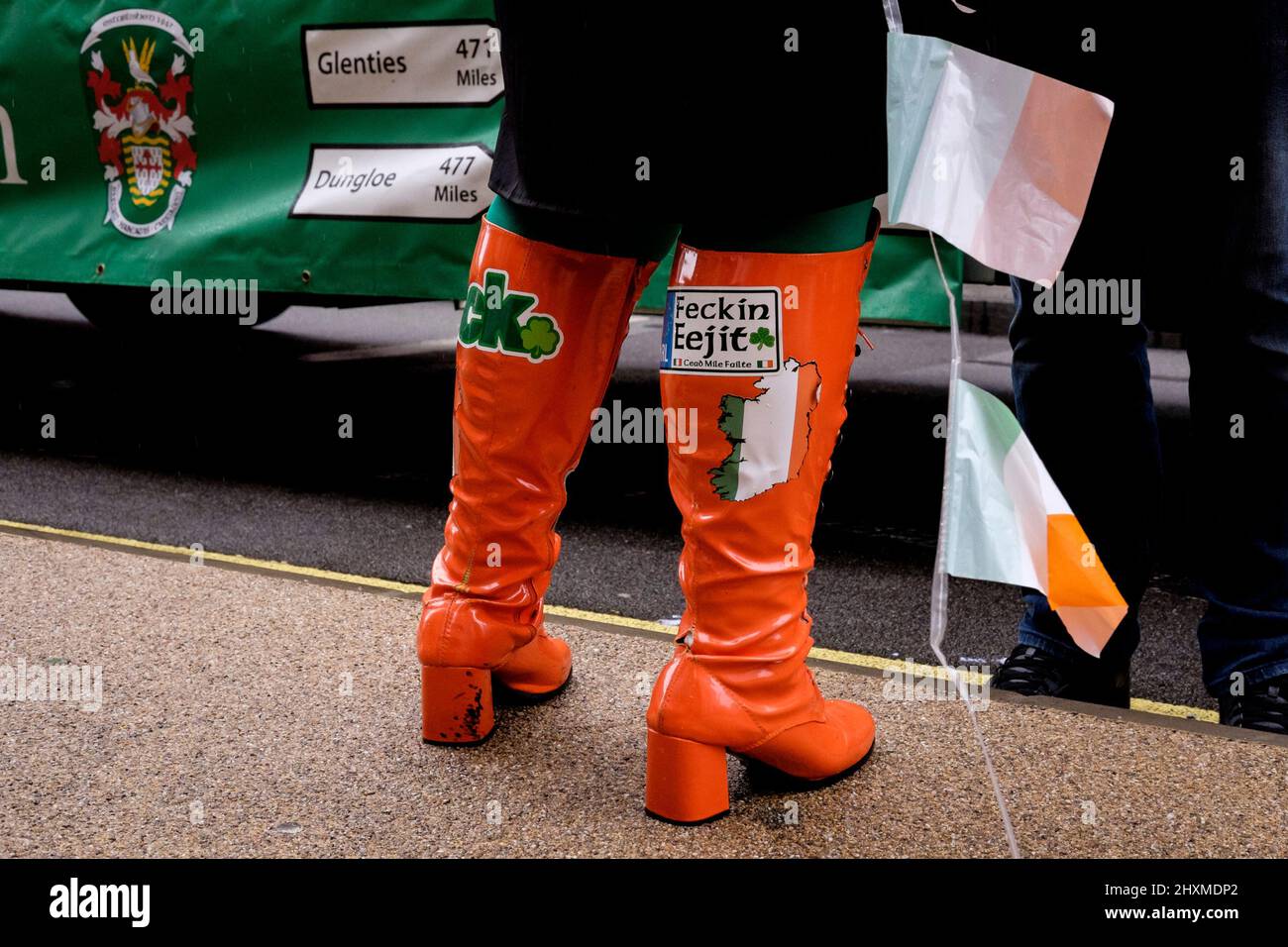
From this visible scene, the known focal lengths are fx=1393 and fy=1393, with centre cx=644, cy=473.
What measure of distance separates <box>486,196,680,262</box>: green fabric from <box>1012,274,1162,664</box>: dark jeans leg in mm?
732

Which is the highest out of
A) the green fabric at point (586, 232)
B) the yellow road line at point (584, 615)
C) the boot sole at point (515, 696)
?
the green fabric at point (586, 232)

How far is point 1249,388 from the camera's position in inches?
81.8

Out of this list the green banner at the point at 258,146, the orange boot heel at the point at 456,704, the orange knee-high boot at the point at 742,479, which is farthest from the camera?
the green banner at the point at 258,146

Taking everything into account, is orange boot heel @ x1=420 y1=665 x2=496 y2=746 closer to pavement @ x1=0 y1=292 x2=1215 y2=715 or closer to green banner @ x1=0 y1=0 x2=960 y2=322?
pavement @ x1=0 y1=292 x2=1215 y2=715

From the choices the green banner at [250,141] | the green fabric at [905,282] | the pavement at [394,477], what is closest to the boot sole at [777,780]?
the pavement at [394,477]

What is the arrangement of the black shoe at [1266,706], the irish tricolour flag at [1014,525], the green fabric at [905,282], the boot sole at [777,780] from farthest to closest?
the green fabric at [905,282], the black shoe at [1266,706], the boot sole at [777,780], the irish tricolour flag at [1014,525]

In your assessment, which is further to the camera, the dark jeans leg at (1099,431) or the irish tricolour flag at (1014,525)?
the dark jeans leg at (1099,431)

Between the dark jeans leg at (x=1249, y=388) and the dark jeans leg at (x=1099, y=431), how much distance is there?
94 mm

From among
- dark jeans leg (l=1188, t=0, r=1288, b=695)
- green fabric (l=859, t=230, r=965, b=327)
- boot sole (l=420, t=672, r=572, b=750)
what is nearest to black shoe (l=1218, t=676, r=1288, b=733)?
dark jeans leg (l=1188, t=0, r=1288, b=695)

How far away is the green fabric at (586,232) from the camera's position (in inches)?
71.4

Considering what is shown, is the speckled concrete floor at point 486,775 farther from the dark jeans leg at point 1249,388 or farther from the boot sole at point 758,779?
the dark jeans leg at point 1249,388

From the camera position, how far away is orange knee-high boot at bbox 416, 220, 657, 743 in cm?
183
